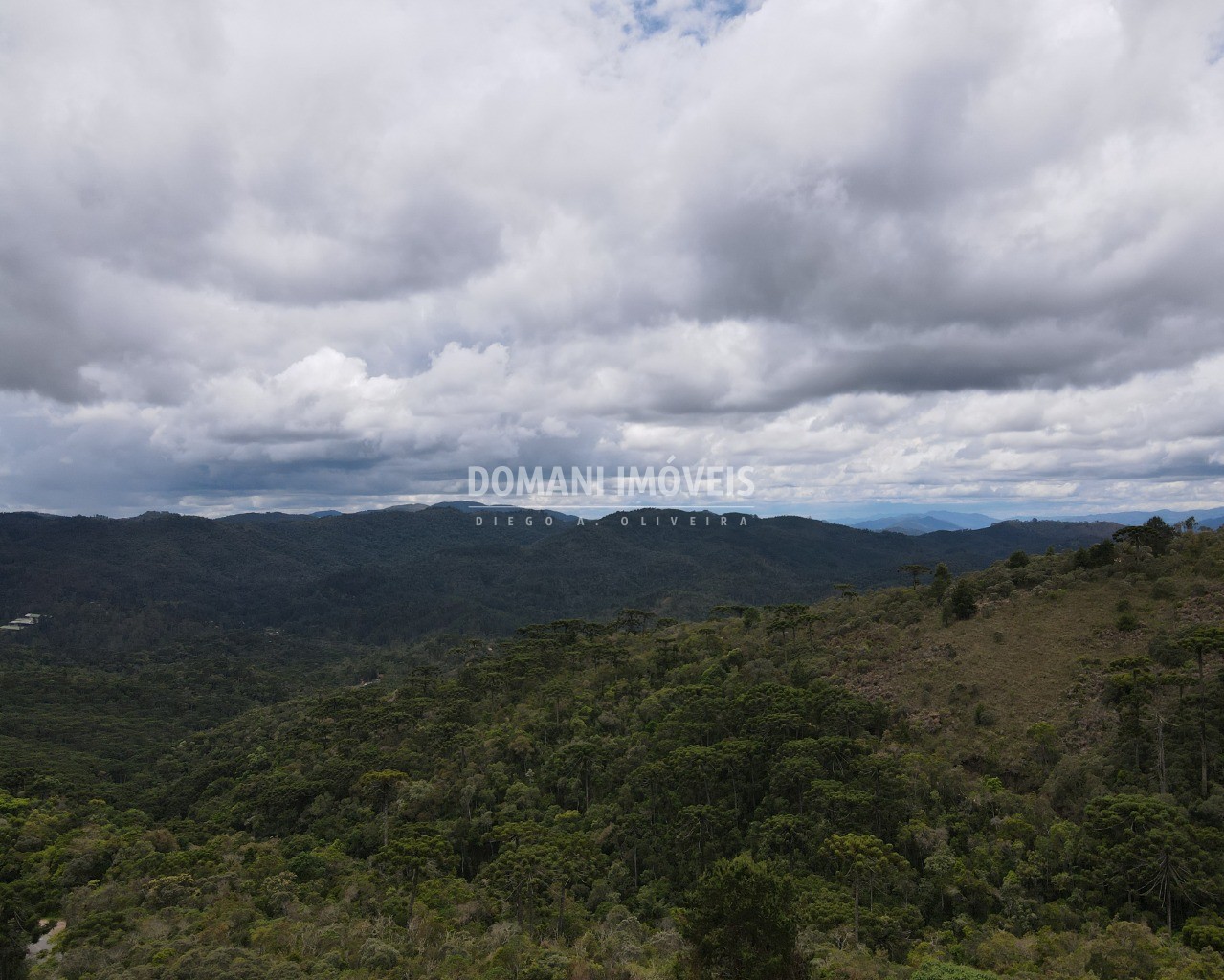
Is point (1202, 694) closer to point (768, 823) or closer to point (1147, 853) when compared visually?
point (1147, 853)

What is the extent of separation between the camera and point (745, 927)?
21.3 m

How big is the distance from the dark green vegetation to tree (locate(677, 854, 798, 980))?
101 millimetres

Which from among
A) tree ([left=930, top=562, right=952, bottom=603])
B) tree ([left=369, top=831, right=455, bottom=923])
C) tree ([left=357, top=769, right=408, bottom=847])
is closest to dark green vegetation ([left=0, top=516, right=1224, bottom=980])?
tree ([left=369, top=831, right=455, bottom=923])

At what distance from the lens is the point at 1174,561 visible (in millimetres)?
52688

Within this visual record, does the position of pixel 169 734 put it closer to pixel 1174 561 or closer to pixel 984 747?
pixel 984 747

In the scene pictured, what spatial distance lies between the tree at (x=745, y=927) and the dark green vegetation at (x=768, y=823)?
0.33 ft

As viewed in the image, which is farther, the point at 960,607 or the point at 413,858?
the point at 960,607

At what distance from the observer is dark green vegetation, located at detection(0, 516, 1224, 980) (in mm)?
25344

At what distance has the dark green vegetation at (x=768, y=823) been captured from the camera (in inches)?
998

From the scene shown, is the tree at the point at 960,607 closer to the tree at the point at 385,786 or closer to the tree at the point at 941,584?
the tree at the point at 941,584

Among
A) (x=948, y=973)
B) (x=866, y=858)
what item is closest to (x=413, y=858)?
(x=866, y=858)

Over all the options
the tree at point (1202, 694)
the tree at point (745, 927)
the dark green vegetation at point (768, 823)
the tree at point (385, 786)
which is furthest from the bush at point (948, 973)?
the tree at point (385, 786)

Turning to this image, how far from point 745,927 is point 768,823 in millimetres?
16939

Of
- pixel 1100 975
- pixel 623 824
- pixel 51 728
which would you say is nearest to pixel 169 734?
pixel 51 728
